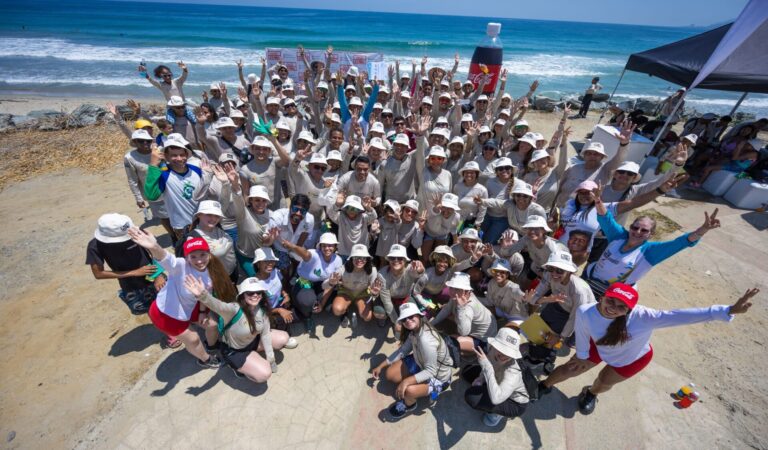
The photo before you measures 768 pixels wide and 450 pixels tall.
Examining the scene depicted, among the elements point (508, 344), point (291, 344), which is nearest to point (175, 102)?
point (291, 344)

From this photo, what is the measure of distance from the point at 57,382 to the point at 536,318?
6.65m

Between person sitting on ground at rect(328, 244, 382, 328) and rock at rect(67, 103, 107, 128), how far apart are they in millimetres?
14840

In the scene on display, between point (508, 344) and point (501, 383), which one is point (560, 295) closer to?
point (508, 344)

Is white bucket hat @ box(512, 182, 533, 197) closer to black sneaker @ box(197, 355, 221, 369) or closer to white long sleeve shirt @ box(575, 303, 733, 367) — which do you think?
white long sleeve shirt @ box(575, 303, 733, 367)

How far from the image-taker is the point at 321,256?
5.06m

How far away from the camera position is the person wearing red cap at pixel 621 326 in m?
3.03

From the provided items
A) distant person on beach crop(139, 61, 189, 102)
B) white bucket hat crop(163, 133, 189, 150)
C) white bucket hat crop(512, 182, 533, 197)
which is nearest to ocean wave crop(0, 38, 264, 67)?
distant person on beach crop(139, 61, 189, 102)

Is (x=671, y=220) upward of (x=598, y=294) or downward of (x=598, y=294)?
downward

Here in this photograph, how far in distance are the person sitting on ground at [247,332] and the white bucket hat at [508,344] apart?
2975 millimetres

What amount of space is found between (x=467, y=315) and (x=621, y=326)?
1.74 m

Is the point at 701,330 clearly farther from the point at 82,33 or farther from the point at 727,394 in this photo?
the point at 82,33

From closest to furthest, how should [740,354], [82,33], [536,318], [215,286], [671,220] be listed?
[215,286] < [536,318] < [740,354] < [671,220] < [82,33]

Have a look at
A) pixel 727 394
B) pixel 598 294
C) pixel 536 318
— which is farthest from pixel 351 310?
pixel 727 394

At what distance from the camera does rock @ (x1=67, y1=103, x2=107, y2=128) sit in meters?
12.7
